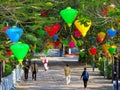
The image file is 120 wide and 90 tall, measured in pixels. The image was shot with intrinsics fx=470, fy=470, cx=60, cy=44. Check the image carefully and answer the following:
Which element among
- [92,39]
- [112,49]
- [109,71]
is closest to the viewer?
[112,49]

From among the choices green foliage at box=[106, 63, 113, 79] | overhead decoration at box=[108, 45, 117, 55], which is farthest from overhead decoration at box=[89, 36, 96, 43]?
green foliage at box=[106, 63, 113, 79]

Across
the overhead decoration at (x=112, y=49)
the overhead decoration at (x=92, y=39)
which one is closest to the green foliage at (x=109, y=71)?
the overhead decoration at (x=92, y=39)

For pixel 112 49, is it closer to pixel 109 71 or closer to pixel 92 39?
pixel 92 39

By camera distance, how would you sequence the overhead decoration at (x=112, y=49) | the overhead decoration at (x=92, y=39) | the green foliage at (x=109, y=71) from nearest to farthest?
the overhead decoration at (x=112, y=49) → the overhead decoration at (x=92, y=39) → the green foliage at (x=109, y=71)

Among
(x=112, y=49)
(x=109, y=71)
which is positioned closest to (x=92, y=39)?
(x=112, y=49)

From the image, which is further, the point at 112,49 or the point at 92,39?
the point at 92,39

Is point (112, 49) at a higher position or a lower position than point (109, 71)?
higher

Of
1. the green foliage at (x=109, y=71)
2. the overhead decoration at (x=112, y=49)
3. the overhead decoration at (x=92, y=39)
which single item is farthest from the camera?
the green foliage at (x=109, y=71)

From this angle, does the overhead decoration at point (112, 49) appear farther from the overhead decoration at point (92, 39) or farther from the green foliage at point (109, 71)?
the green foliage at point (109, 71)

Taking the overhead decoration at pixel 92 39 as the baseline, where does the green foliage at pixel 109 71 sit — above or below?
below

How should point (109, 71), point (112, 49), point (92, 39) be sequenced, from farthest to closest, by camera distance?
point (109, 71), point (92, 39), point (112, 49)

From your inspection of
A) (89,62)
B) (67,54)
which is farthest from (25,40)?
(67,54)

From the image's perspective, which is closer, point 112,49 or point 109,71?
point 112,49

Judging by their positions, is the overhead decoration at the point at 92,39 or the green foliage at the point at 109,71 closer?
the overhead decoration at the point at 92,39
